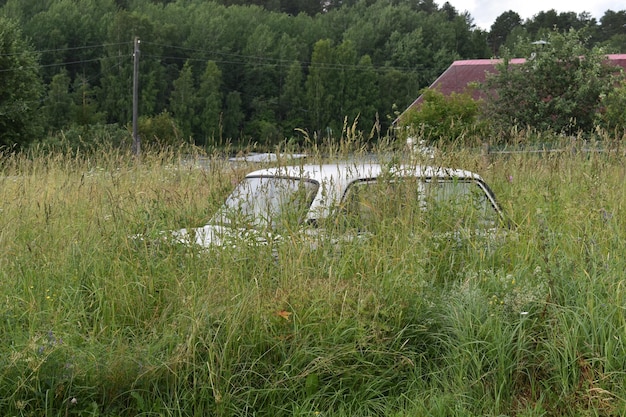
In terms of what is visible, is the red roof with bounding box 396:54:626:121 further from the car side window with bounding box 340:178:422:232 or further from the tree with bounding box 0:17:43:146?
the car side window with bounding box 340:178:422:232

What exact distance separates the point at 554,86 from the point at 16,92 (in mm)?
23450

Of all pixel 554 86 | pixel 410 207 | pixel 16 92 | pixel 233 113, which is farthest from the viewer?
pixel 233 113

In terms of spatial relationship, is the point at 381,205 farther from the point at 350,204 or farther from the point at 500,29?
the point at 500,29

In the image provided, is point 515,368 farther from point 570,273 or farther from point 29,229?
point 29,229

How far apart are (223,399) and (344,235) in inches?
63.8

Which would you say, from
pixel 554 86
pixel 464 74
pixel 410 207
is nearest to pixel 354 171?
pixel 410 207

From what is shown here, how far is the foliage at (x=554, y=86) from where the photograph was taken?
2455cm

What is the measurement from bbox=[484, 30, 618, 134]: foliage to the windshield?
20185 millimetres

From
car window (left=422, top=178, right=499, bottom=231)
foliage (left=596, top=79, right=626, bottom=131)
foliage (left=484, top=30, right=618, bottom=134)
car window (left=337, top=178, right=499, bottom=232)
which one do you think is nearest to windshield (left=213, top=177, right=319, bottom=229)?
car window (left=337, top=178, right=499, bottom=232)

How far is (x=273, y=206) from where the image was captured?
524 cm

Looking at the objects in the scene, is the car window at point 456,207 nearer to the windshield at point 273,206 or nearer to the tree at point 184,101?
the windshield at point 273,206

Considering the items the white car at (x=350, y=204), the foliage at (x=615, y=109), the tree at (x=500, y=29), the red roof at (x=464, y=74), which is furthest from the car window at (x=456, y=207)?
the tree at (x=500, y=29)

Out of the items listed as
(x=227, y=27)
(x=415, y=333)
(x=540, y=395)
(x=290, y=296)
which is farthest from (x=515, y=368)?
(x=227, y=27)

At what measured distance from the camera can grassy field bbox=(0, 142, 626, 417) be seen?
361 centimetres
